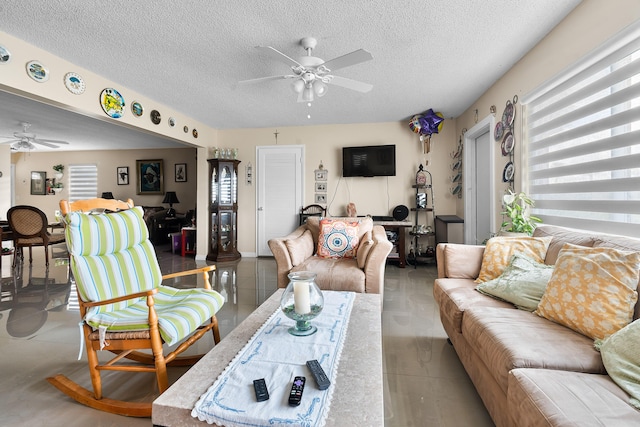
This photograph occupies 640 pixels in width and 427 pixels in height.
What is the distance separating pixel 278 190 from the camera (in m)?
5.43

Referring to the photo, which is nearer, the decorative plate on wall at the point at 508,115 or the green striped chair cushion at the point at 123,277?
the green striped chair cushion at the point at 123,277

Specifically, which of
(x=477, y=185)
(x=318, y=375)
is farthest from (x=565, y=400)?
(x=477, y=185)

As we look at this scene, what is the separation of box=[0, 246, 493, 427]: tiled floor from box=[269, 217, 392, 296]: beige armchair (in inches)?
16.5

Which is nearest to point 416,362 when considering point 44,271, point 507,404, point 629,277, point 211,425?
point 507,404

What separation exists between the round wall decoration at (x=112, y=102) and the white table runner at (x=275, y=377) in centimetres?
324

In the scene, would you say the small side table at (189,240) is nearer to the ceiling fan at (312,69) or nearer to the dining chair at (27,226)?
the dining chair at (27,226)

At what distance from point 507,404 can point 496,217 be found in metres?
2.73

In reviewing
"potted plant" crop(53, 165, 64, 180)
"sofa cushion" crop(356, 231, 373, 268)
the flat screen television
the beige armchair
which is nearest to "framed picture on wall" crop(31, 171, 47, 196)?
"potted plant" crop(53, 165, 64, 180)

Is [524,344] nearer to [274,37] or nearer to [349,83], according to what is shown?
[349,83]

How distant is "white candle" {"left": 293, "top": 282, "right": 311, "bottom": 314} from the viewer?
4.50 ft

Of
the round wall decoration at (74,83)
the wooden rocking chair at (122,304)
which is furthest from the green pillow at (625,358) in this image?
the round wall decoration at (74,83)

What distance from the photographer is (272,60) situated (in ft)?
9.21

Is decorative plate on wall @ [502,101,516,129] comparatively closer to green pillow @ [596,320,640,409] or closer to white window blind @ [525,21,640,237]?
white window blind @ [525,21,640,237]

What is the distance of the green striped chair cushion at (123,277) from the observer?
151cm
